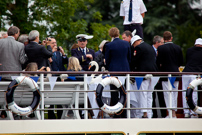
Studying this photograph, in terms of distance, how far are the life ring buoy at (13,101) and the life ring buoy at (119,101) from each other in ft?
3.66

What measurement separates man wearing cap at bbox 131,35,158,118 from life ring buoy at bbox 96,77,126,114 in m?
0.63

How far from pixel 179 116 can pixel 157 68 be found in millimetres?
1246

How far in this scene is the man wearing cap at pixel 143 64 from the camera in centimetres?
912

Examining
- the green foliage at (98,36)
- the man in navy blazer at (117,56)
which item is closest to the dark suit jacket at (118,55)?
the man in navy blazer at (117,56)

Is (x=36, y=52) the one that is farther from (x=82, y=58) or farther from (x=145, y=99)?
(x=145, y=99)

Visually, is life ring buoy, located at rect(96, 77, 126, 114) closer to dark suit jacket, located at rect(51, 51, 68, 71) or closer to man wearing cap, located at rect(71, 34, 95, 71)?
man wearing cap, located at rect(71, 34, 95, 71)

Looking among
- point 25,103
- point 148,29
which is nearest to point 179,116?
point 25,103

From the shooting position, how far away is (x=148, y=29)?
24.8 m

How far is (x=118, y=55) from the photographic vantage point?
912 centimetres

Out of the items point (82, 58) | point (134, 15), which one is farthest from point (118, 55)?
point (134, 15)

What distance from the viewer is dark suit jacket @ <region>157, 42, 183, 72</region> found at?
9609 millimetres

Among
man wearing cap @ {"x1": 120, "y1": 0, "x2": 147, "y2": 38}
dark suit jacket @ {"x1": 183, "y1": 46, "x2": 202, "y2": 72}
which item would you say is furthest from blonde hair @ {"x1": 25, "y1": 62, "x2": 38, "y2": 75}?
dark suit jacket @ {"x1": 183, "y1": 46, "x2": 202, "y2": 72}

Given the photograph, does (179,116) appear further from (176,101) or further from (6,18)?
(6,18)

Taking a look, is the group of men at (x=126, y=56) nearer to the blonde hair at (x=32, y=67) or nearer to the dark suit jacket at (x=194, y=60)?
the dark suit jacket at (x=194, y=60)
